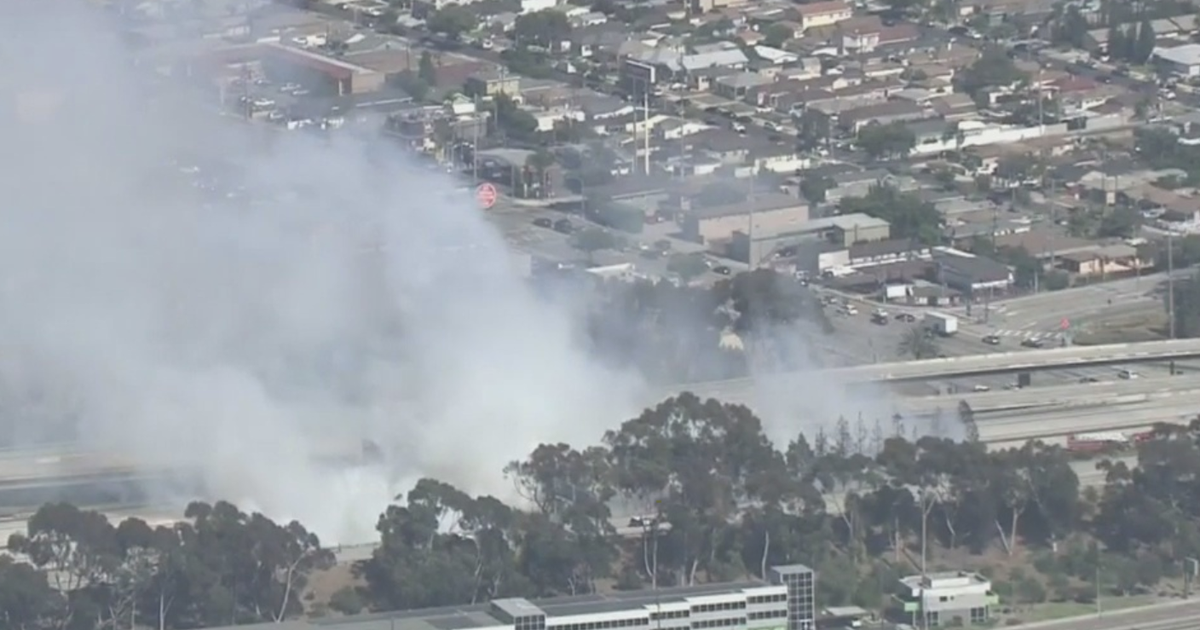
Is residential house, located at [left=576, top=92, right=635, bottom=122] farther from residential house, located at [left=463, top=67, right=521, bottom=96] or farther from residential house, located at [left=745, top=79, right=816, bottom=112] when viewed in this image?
residential house, located at [left=745, top=79, right=816, bottom=112]


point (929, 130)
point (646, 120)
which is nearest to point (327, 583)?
point (646, 120)

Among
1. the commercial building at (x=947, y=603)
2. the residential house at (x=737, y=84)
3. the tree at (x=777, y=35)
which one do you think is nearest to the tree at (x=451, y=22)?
the tree at (x=777, y=35)

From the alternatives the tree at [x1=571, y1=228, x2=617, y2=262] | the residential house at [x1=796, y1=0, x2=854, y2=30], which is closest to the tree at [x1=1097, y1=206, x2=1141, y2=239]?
the tree at [x1=571, y1=228, x2=617, y2=262]

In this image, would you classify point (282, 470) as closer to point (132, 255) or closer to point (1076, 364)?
point (132, 255)

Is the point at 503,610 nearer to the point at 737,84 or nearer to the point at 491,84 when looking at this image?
the point at 491,84

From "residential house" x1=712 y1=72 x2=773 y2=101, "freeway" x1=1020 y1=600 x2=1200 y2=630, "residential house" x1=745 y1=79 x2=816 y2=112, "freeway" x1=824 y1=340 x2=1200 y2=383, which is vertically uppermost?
"freeway" x1=1020 y1=600 x2=1200 y2=630

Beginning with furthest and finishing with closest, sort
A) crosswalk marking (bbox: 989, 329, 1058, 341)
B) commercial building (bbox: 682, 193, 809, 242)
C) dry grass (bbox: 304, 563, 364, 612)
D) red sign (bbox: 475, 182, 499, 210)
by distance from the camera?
red sign (bbox: 475, 182, 499, 210), commercial building (bbox: 682, 193, 809, 242), crosswalk marking (bbox: 989, 329, 1058, 341), dry grass (bbox: 304, 563, 364, 612)

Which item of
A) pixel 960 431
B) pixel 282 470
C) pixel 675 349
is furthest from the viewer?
pixel 675 349

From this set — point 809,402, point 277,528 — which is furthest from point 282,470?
point 809,402
